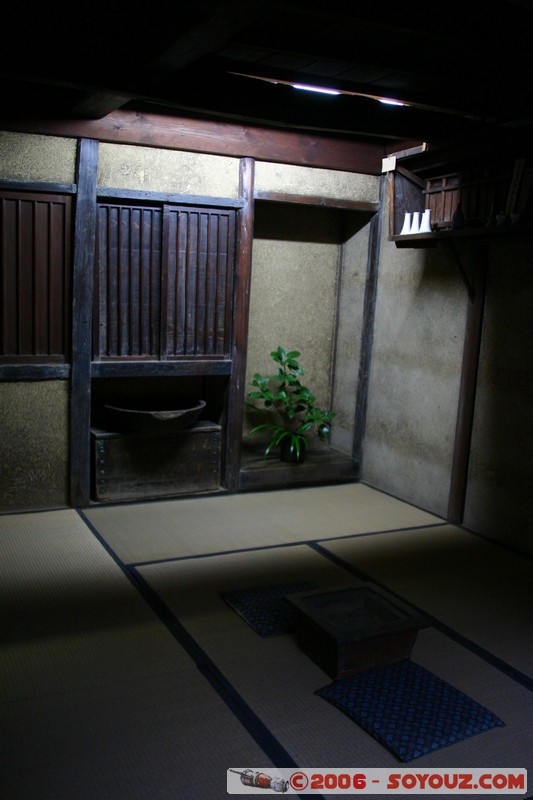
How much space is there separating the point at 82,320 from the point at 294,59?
193 cm

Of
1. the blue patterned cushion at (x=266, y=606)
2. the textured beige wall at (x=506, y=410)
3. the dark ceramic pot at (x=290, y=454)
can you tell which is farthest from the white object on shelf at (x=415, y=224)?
the blue patterned cushion at (x=266, y=606)

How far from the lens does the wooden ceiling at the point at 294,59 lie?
8.46 ft

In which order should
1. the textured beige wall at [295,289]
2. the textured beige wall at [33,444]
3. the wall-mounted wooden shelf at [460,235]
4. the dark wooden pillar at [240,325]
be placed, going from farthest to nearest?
the textured beige wall at [295,289]
the dark wooden pillar at [240,325]
the textured beige wall at [33,444]
the wall-mounted wooden shelf at [460,235]

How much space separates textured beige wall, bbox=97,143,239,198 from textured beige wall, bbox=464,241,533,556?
1699mm

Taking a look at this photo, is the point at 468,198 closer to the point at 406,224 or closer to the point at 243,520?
the point at 406,224

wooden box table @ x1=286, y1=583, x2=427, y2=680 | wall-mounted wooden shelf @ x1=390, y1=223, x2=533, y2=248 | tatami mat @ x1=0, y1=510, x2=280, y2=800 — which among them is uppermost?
wall-mounted wooden shelf @ x1=390, y1=223, x2=533, y2=248

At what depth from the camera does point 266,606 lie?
10.4 ft

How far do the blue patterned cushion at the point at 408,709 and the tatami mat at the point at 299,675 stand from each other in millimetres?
33

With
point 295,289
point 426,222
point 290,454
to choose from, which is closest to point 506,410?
point 426,222

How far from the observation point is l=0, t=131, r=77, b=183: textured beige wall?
13.0 feet

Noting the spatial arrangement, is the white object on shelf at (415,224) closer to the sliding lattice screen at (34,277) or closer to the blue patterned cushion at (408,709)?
the sliding lattice screen at (34,277)

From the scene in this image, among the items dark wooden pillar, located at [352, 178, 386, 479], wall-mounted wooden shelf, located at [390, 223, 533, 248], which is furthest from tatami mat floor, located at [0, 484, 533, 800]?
wall-mounted wooden shelf, located at [390, 223, 533, 248]

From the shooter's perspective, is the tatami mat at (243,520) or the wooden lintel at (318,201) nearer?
the tatami mat at (243,520)

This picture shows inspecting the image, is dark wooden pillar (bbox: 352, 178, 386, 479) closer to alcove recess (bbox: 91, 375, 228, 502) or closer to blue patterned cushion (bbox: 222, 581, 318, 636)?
alcove recess (bbox: 91, 375, 228, 502)
